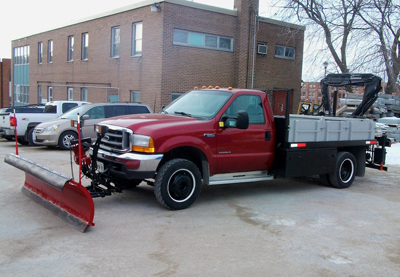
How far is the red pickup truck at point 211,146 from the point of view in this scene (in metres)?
6.50

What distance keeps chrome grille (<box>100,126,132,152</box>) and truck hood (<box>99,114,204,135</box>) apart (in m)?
0.10

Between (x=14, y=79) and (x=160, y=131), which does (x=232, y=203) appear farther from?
(x=14, y=79)

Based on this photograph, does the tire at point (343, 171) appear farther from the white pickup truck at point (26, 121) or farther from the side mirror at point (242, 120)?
the white pickup truck at point (26, 121)

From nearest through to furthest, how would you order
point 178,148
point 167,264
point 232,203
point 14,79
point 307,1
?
1. point 167,264
2. point 178,148
3. point 232,203
4. point 307,1
5. point 14,79

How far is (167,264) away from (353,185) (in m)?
6.70

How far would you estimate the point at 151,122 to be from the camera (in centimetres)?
670

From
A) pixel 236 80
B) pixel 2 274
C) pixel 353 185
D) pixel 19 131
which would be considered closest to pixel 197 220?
pixel 2 274

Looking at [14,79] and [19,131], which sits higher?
[14,79]

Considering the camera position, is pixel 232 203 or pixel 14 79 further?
pixel 14 79

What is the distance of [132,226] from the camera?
5.91 m

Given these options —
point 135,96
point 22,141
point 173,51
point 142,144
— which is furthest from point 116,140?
point 135,96

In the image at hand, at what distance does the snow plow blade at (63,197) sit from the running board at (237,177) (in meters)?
2.40

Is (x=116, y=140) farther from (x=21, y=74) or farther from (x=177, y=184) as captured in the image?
(x=21, y=74)

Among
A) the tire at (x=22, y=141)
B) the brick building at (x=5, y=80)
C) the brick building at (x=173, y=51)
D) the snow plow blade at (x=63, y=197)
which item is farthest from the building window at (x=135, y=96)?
the brick building at (x=5, y=80)
